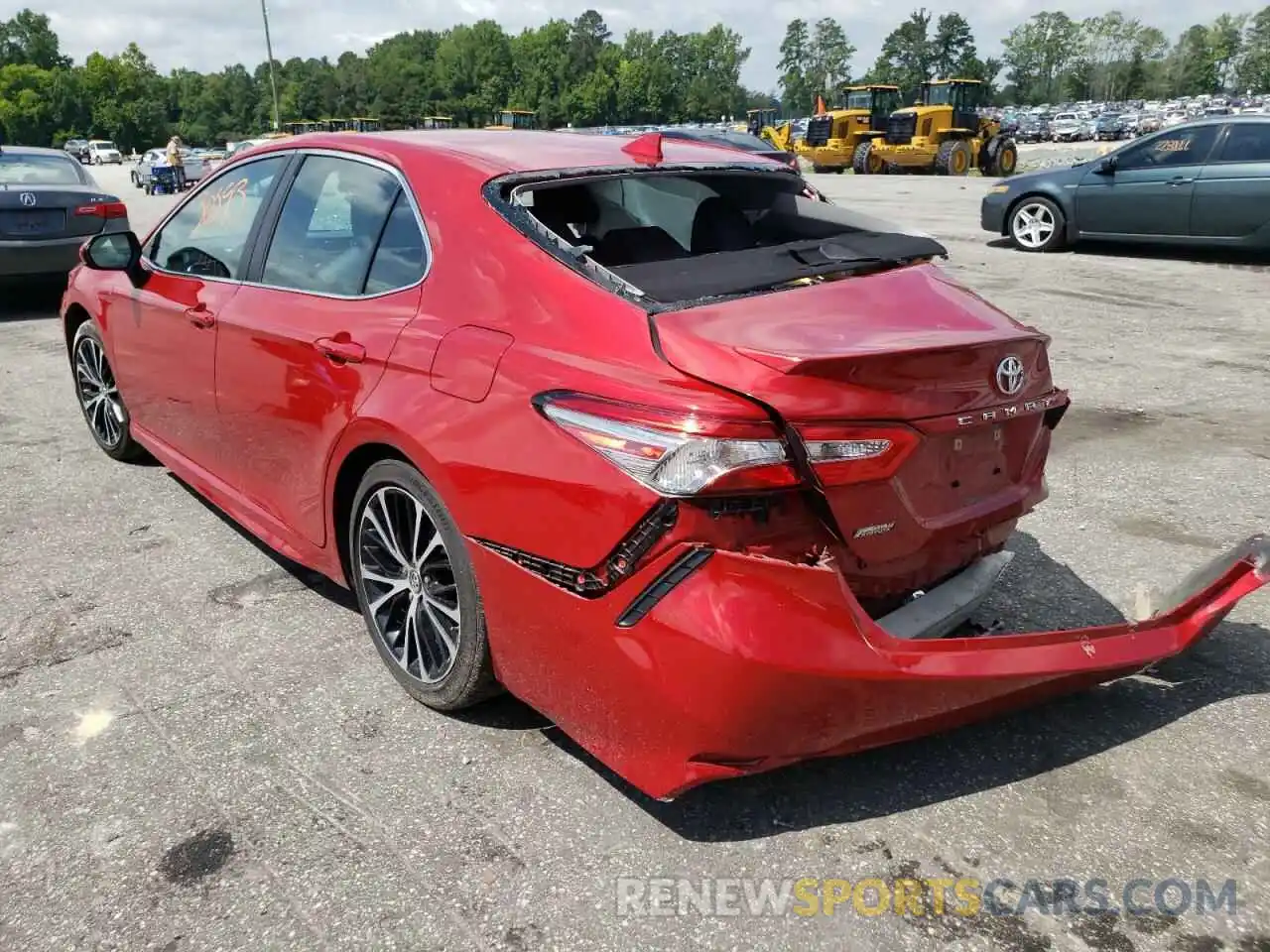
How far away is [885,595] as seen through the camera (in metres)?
2.57

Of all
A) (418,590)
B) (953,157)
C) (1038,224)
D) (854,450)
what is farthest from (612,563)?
(953,157)

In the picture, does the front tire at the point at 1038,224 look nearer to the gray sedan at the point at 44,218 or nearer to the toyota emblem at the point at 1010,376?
the gray sedan at the point at 44,218

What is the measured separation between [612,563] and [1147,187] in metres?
11.5

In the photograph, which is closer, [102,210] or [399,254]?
[399,254]

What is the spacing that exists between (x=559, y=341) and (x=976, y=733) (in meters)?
1.65

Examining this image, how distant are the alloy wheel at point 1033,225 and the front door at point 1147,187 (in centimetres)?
38

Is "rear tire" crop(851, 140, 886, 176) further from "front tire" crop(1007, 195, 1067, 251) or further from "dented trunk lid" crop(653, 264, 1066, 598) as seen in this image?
"dented trunk lid" crop(653, 264, 1066, 598)

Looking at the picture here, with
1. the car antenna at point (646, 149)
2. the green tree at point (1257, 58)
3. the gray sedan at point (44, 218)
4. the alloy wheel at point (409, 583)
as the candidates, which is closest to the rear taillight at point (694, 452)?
the alloy wheel at point (409, 583)

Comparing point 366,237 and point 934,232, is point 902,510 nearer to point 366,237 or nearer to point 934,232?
point 366,237

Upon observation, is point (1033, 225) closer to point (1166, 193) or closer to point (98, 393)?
point (1166, 193)

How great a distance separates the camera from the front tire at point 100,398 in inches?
201

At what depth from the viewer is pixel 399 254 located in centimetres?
304

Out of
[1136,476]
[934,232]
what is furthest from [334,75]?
[1136,476]

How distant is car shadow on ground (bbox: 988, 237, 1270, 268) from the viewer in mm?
11742
